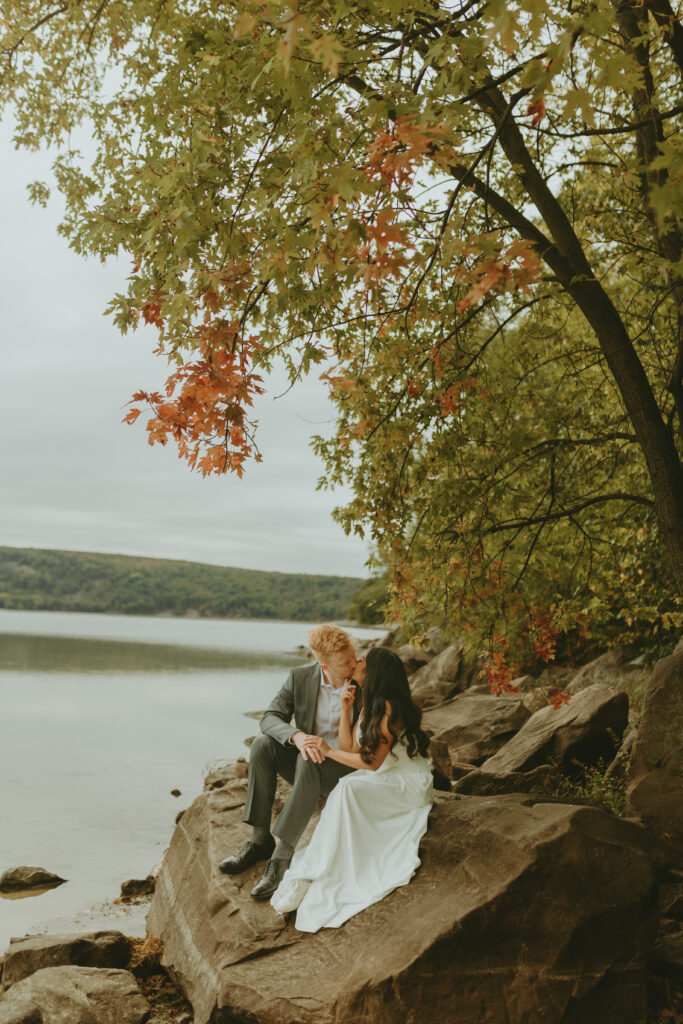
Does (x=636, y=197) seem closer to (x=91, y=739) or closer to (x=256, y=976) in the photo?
(x=256, y=976)

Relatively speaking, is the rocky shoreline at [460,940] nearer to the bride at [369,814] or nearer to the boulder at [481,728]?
the bride at [369,814]

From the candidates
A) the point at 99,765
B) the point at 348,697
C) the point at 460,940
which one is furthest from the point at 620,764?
the point at 99,765

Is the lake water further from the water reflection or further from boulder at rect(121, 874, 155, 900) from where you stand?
the water reflection

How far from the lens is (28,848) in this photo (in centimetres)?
1300

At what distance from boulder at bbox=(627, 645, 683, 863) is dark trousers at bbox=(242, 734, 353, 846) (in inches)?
101

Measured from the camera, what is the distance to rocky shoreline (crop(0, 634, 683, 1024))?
484 cm

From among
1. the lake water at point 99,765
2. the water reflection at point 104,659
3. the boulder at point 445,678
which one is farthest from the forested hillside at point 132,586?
the boulder at point 445,678

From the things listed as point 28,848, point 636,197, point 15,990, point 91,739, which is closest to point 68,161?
point 636,197

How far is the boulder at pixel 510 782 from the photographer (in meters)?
8.32

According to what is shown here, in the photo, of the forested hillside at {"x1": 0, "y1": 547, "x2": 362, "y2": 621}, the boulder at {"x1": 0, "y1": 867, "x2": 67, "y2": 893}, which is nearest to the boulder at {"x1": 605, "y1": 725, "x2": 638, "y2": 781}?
the boulder at {"x1": 0, "y1": 867, "x2": 67, "y2": 893}

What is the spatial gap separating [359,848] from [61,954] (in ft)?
9.97

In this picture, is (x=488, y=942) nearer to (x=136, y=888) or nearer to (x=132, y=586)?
(x=136, y=888)

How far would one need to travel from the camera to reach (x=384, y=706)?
600cm

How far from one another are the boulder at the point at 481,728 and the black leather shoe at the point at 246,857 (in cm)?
563
